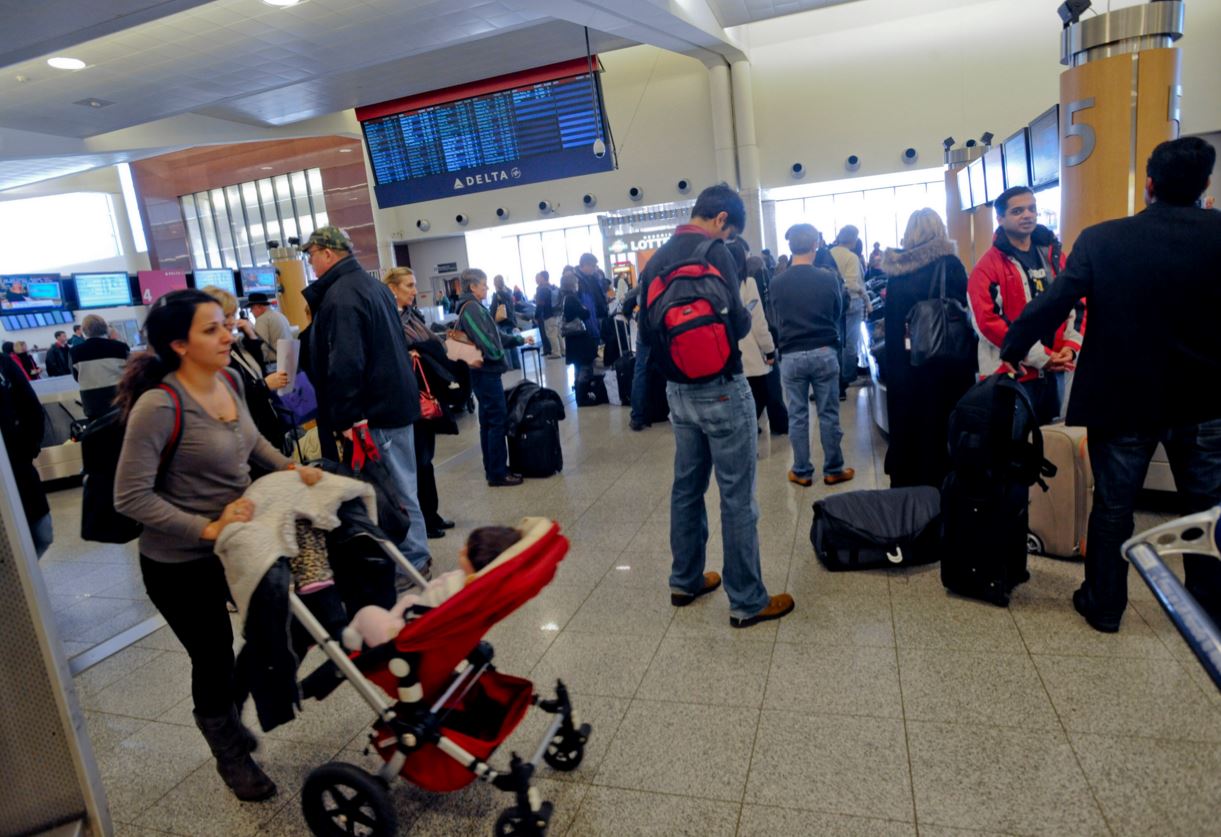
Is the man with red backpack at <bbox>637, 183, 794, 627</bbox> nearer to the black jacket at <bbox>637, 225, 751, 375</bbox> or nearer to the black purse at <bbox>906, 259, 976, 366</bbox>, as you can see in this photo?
the black jacket at <bbox>637, 225, 751, 375</bbox>

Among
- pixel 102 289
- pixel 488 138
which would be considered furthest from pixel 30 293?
pixel 488 138

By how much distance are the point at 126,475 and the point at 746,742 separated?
1985mm

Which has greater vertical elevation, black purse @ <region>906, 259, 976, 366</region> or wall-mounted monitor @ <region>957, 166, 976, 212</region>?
wall-mounted monitor @ <region>957, 166, 976, 212</region>

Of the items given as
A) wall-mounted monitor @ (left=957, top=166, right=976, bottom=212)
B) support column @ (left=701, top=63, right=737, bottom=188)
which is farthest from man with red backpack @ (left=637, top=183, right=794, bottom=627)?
support column @ (left=701, top=63, right=737, bottom=188)

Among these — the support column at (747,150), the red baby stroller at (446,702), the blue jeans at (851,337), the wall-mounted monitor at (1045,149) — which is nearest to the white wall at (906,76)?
the support column at (747,150)

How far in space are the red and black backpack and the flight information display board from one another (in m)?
6.58

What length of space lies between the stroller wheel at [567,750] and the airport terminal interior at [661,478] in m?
0.04

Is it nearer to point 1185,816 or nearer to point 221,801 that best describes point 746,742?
point 1185,816

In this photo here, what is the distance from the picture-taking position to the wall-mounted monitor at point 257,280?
1541 centimetres

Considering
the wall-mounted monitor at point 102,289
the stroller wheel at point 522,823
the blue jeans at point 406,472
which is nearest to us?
the stroller wheel at point 522,823

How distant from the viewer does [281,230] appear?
2180 cm

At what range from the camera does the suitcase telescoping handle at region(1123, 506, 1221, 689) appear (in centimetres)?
100

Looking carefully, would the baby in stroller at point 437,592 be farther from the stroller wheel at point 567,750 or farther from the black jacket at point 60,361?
the black jacket at point 60,361

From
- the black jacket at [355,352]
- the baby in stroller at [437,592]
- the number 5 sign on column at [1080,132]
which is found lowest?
the baby in stroller at [437,592]
